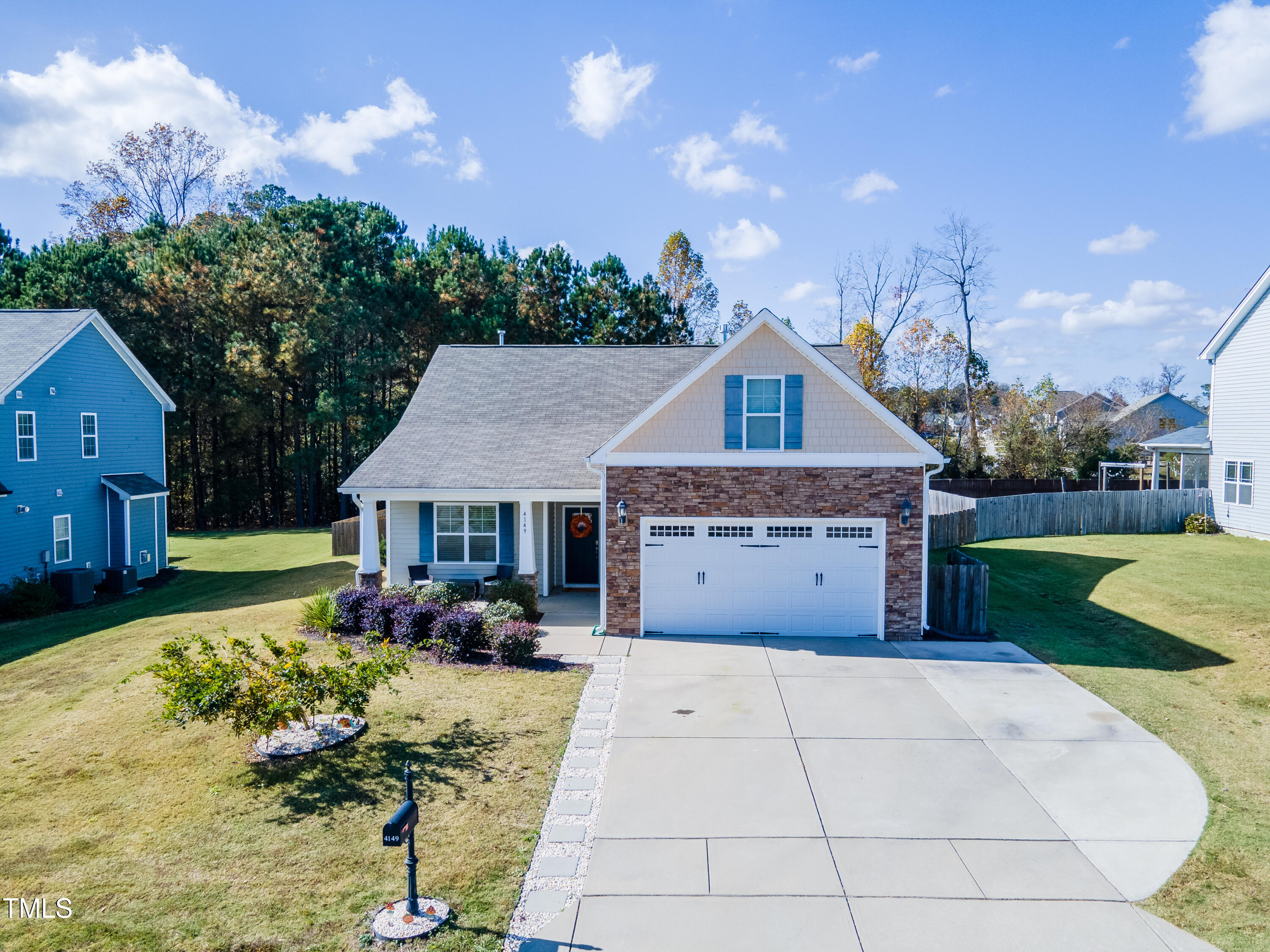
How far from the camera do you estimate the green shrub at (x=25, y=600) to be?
17.5 m

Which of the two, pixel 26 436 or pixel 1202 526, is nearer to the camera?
pixel 26 436

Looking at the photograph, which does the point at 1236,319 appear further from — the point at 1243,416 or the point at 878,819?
the point at 878,819

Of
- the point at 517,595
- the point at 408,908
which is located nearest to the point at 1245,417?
the point at 517,595

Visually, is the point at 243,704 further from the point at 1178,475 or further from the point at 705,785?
the point at 1178,475

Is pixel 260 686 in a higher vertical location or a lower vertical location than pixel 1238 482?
lower

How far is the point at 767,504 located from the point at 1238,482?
64.5 feet

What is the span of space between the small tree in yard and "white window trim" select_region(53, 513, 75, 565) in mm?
14421

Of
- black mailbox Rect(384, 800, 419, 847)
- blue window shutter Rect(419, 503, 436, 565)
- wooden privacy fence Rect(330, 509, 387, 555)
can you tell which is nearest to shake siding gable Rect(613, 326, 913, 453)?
blue window shutter Rect(419, 503, 436, 565)

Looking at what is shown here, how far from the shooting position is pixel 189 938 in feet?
18.6

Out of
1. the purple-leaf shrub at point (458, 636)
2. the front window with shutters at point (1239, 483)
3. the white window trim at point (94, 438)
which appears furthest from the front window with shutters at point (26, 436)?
the front window with shutters at point (1239, 483)

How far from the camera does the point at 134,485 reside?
22.5 metres

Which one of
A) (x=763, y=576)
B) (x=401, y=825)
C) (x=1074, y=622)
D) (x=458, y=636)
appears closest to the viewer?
(x=401, y=825)

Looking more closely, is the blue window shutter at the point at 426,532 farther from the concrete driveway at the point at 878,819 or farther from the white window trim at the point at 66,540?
the white window trim at the point at 66,540

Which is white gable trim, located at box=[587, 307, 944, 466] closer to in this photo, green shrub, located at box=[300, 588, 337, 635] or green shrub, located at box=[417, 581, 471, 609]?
green shrub, located at box=[417, 581, 471, 609]
